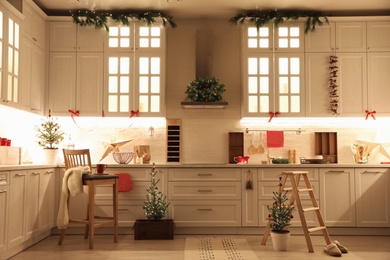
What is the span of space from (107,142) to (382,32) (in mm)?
3887

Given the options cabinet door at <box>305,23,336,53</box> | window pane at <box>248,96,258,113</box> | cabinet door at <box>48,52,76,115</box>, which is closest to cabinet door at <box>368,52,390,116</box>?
cabinet door at <box>305,23,336,53</box>

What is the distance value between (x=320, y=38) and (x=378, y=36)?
29.4 inches

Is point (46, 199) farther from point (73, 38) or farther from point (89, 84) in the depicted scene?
point (73, 38)

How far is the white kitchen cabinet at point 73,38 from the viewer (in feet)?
19.3

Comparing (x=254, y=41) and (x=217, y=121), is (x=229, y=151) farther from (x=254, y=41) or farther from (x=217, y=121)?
(x=254, y=41)

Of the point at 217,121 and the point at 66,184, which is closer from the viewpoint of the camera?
the point at 66,184

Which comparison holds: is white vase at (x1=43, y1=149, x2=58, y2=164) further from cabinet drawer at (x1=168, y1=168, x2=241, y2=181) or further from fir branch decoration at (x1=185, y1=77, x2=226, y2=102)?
fir branch decoration at (x1=185, y1=77, x2=226, y2=102)

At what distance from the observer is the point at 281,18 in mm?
5871

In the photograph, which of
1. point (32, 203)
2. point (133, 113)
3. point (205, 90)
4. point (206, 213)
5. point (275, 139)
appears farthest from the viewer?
point (275, 139)

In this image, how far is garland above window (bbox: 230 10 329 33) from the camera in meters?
5.87

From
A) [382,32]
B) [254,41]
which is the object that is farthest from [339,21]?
[254,41]

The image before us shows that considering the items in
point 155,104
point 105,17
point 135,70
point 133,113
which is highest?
point 105,17

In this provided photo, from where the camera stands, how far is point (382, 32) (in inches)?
233

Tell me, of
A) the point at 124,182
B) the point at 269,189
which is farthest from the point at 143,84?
the point at 269,189
